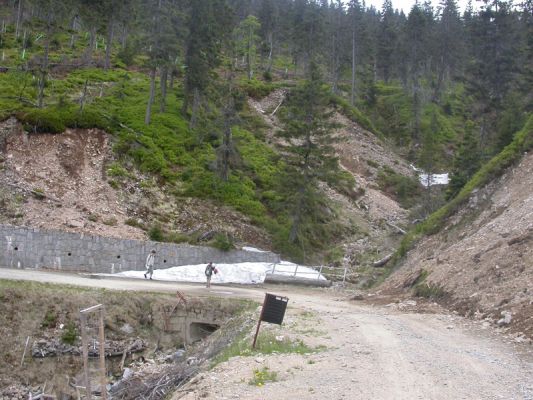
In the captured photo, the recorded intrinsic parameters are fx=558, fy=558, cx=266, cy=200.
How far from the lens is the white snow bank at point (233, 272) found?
88.4ft

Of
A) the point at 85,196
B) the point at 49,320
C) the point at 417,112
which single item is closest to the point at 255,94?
the point at 417,112

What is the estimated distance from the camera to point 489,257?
18.2 meters

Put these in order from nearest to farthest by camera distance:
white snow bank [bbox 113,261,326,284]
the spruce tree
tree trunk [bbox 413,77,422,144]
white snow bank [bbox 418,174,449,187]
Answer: white snow bank [bbox 113,261,326,284]
the spruce tree
white snow bank [bbox 418,174,449,187]
tree trunk [bbox 413,77,422,144]

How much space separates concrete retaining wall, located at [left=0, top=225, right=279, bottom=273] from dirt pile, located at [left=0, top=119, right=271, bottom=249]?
1.79 meters

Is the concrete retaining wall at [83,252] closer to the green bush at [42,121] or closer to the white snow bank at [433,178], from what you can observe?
the green bush at [42,121]

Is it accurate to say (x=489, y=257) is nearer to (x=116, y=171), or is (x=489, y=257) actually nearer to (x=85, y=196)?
(x=85, y=196)

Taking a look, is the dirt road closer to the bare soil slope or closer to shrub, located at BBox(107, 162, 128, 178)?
the bare soil slope

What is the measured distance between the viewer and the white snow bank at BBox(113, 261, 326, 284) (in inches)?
1061

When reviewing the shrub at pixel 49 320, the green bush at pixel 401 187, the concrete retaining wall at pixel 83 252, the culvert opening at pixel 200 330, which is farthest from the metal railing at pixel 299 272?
the green bush at pixel 401 187

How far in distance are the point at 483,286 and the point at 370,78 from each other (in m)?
59.3

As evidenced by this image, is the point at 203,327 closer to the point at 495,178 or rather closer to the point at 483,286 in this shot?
the point at 483,286

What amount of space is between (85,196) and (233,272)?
958cm

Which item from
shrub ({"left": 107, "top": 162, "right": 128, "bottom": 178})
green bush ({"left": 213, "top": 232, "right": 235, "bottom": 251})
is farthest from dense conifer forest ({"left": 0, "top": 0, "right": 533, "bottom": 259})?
green bush ({"left": 213, "top": 232, "right": 235, "bottom": 251})

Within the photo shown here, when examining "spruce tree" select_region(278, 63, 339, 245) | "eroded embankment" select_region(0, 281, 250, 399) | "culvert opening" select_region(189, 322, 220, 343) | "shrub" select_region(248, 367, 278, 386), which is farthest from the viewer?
"spruce tree" select_region(278, 63, 339, 245)
